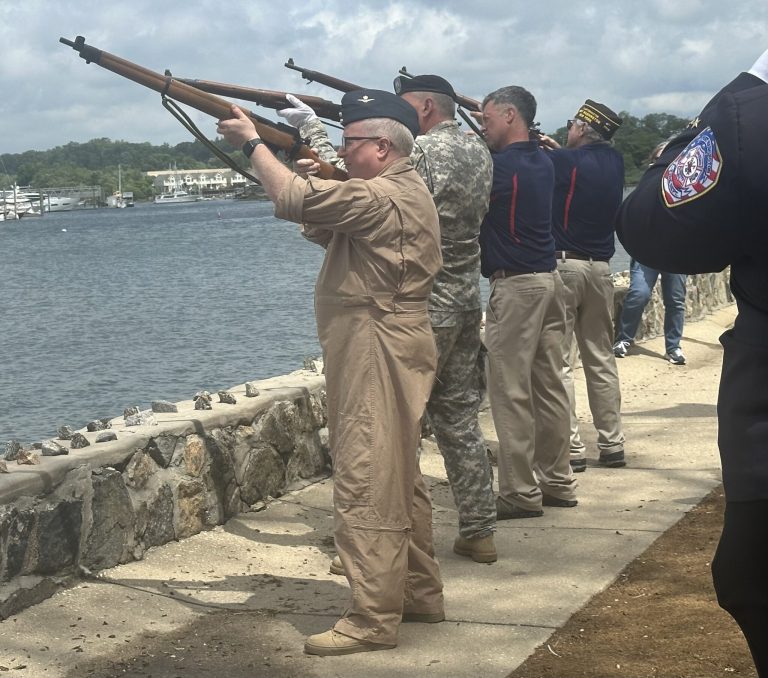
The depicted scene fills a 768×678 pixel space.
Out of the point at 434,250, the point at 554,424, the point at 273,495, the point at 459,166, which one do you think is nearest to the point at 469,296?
the point at 459,166

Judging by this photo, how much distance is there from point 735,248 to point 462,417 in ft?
9.74

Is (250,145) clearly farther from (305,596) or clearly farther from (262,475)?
(262,475)

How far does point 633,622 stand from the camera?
4969 mm

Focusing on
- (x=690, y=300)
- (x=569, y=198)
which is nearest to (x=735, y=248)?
(x=569, y=198)

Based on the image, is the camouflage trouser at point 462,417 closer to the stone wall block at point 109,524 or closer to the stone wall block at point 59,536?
the stone wall block at point 109,524

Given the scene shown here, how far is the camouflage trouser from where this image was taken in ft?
18.7

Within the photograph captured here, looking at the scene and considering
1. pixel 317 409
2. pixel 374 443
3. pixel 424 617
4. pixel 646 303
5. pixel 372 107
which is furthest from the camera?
pixel 646 303

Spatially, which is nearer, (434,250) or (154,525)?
(434,250)

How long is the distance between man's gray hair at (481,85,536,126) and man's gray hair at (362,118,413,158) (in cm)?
189

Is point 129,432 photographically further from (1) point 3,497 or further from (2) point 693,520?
(2) point 693,520

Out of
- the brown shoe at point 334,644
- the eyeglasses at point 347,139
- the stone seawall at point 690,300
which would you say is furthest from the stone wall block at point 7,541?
the stone seawall at point 690,300

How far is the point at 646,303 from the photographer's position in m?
12.4

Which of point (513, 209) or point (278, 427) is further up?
point (513, 209)

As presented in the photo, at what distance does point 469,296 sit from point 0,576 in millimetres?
2292
